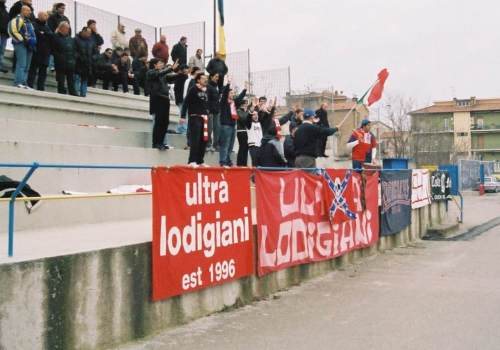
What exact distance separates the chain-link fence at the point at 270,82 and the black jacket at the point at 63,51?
33.0ft

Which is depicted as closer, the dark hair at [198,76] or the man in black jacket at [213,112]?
the dark hair at [198,76]

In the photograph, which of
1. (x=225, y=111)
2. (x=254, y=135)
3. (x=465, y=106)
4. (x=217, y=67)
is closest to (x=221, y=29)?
(x=217, y=67)

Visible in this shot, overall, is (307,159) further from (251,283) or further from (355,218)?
(251,283)

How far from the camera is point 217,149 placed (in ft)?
46.3

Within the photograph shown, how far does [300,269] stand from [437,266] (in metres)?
3.38

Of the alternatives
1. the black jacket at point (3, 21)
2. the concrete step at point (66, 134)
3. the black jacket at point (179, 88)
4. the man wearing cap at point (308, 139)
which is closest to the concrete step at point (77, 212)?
the concrete step at point (66, 134)

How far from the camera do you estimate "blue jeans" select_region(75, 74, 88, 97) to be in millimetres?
13602

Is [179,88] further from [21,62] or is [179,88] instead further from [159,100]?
[21,62]

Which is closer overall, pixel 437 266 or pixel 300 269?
pixel 300 269

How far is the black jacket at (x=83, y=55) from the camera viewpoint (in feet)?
43.2

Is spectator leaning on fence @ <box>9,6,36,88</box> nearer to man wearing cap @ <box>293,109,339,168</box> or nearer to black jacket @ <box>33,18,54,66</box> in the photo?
black jacket @ <box>33,18,54,66</box>

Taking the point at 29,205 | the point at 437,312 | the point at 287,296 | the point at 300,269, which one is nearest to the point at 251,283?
the point at 287,296

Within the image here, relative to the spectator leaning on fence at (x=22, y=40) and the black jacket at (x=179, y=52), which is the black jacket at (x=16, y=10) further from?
the black jacket at (x=179, y=52)

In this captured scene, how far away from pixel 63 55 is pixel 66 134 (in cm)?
265
